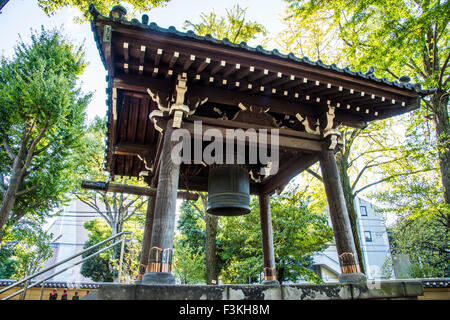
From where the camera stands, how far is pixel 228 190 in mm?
4980

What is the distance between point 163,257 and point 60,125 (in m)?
10.0

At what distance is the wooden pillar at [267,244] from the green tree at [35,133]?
8.88 metres

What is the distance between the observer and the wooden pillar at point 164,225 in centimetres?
330

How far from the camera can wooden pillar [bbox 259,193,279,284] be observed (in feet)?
20.7

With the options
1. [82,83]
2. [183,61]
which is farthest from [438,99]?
[82,83]

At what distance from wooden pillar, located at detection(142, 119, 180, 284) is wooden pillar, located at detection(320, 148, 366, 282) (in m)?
2.73

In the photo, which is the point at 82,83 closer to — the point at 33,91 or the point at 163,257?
the point at 33,91

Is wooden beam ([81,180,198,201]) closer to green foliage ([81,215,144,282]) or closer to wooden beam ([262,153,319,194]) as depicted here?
wooden beam ([262,153,319,194])

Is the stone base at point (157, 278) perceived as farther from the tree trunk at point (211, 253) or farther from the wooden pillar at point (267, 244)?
the tree trunk at point (211, 253)

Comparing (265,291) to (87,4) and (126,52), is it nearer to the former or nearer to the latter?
(126,52)

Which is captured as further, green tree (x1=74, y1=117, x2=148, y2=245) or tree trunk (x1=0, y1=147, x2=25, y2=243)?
green tree (x1=74, y1=117, x2=148, y2=245)

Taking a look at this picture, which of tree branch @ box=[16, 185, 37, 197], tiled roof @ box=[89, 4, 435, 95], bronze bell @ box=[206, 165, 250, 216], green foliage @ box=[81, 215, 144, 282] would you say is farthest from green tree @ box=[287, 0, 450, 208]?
green foliage @ box=[81, 215, 144, 282]

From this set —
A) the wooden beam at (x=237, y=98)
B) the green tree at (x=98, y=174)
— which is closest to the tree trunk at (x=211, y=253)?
the green tree at (x=98, y=174)

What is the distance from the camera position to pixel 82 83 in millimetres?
13375
